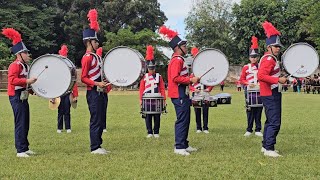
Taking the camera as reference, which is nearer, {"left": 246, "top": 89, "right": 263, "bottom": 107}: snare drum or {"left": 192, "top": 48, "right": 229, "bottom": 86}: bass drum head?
{"left": 192, "top": 48, "right": 229, "bottom": 86}: bass drum head

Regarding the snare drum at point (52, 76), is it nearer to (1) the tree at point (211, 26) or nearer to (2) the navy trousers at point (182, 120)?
(2) the navy trousers at point (182, 120)

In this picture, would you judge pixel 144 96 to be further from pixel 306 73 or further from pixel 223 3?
pixel 223 3

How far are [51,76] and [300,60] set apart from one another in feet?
16.8

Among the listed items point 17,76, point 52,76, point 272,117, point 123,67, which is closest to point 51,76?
point 52,76

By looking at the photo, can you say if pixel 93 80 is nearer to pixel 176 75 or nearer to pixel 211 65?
pixel 176 75

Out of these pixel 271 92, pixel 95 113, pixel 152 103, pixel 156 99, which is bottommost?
pixel 95 113

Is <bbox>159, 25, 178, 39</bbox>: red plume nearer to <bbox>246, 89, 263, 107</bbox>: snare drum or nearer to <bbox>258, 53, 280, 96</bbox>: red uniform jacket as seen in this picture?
<bbox>258, 53, 280, 96</bbox>: red uniform jacket

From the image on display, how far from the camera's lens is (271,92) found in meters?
9.25

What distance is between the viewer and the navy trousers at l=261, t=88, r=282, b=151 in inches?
361

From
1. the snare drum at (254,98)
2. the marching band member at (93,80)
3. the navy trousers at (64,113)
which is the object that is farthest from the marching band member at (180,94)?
the navy trousers at (64,113)

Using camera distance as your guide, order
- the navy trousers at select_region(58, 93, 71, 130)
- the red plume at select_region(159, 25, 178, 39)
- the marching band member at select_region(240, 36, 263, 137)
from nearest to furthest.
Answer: the red plume at select_region(159, 25, 178, 39) → the marching band member at select_region(240, 36, 263, 137) → the navy trousers at select_region(58, 93, 71, 130)

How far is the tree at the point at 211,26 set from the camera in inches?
2436

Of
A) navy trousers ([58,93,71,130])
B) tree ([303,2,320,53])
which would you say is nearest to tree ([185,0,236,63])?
tree ([303,2,320,53])

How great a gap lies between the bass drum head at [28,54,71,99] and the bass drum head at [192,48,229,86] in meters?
2.81
